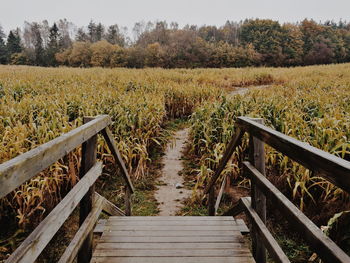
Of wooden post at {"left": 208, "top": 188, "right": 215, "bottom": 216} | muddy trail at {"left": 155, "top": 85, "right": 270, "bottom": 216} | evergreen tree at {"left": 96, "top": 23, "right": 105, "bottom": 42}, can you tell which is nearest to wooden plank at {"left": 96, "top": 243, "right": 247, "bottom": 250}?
wooden post at {"left": 208, "top": 188, "right": 215, "bottom": 216}

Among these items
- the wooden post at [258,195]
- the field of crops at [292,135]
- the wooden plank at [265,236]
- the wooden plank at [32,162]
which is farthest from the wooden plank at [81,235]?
the field of crops at [292,135]

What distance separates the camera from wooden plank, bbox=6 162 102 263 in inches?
38.0

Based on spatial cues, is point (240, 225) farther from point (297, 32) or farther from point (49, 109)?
point (297, 32)

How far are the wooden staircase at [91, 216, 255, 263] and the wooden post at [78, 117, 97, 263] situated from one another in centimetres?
9

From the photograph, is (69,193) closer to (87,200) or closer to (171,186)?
(87,200)

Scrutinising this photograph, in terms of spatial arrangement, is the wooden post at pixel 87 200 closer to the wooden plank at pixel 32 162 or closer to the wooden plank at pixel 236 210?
the wooden plank at pixel 32 162

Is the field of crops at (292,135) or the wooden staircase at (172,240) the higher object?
the field of crops at (292,135)

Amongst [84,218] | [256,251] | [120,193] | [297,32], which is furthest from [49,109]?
[297,32]

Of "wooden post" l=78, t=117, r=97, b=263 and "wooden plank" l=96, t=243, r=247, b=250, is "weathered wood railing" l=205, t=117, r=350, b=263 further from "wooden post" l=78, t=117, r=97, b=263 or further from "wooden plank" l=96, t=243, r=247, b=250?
"wooden post" l=78, t=117, r=97, b=263

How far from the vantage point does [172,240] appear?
7.33 ft

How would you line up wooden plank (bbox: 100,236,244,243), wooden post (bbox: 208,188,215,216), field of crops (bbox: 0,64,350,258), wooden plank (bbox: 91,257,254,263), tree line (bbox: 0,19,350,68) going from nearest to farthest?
wooden plank (bbox: 91,257,254,263) → wooden plank (bbox: 100,236,244,243) → field of crops (bbox: 0,64,350,258) → wooden post (bbox: 208,188,215,216) → tree line (bbox: 0,19,350,68)

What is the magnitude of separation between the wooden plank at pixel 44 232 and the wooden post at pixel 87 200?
0.28 m

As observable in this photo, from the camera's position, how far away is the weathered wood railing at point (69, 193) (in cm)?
93

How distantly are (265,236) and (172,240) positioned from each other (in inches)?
34.6
